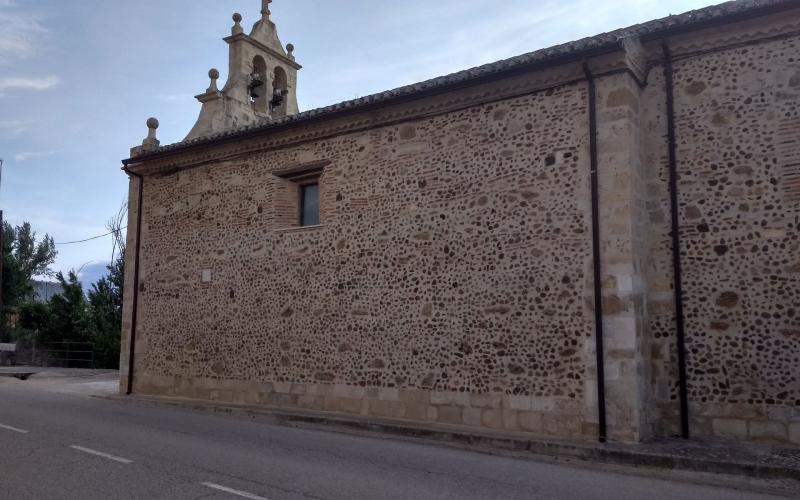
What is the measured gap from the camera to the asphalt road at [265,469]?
582cm

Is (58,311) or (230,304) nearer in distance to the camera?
(230,304)

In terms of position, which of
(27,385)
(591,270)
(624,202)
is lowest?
(27,385)

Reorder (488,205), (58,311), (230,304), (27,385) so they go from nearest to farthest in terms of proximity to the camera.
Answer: (488,205), (230,304), (27,385), (58,311)

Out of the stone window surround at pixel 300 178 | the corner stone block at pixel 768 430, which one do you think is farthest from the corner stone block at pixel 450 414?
the stone window surround at pixel 300 178

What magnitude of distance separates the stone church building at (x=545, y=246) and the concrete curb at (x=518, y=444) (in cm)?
54

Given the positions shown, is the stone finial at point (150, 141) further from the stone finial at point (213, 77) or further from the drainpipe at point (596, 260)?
the drainpipe at point (596, 260)

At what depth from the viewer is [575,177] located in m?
9.41

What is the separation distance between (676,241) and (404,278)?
420 centimetres

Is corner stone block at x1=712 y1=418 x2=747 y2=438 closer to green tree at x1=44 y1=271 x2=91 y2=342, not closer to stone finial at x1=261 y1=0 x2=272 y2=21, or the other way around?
stone finial at x1=261 y1=0 x2=272 y2=21

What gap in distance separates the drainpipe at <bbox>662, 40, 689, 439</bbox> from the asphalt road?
177 centimetres

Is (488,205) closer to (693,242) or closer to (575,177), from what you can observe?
(575,177)

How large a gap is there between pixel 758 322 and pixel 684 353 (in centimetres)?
96

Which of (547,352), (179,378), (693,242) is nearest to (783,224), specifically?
(693,242)

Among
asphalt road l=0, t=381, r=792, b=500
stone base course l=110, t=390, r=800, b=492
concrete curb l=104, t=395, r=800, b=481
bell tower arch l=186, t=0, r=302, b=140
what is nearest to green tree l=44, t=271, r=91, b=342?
bell tower arch l=186, t=0, r=302, b=140
